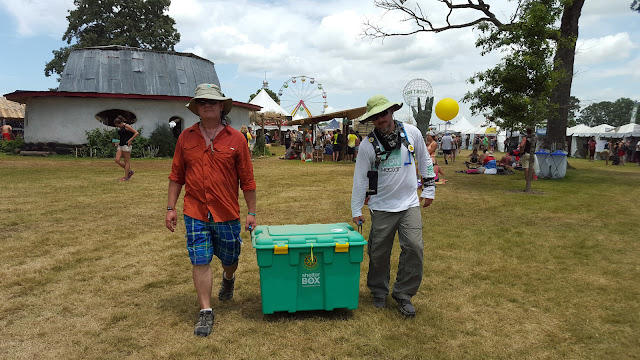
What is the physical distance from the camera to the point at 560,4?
486 inches

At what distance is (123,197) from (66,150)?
14.8 meters

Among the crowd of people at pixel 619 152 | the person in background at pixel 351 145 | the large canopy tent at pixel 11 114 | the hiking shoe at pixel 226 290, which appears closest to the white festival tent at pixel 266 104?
the person in background at pixel 351 145

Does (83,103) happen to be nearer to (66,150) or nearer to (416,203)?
(66,150)

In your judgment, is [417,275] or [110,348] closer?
[110,348]

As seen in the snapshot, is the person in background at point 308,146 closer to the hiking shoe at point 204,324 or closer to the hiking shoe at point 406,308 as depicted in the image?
the hiking shoe at point 406,308

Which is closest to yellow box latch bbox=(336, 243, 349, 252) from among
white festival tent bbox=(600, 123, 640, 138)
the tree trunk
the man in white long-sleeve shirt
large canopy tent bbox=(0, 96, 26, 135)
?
the man in white long-sleeve shirt

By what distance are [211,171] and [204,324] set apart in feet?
4.08

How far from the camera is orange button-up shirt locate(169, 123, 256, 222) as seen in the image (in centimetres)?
367

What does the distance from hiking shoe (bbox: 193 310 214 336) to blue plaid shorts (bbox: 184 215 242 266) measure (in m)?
0.43

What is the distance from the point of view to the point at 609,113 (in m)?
95.2

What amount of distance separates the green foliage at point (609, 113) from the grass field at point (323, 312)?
96490 mm

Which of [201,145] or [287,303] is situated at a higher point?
[201,145]

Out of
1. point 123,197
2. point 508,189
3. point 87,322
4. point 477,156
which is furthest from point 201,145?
point 477,156

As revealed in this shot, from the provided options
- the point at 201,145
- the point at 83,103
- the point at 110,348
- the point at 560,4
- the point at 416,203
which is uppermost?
the point at 560,4
